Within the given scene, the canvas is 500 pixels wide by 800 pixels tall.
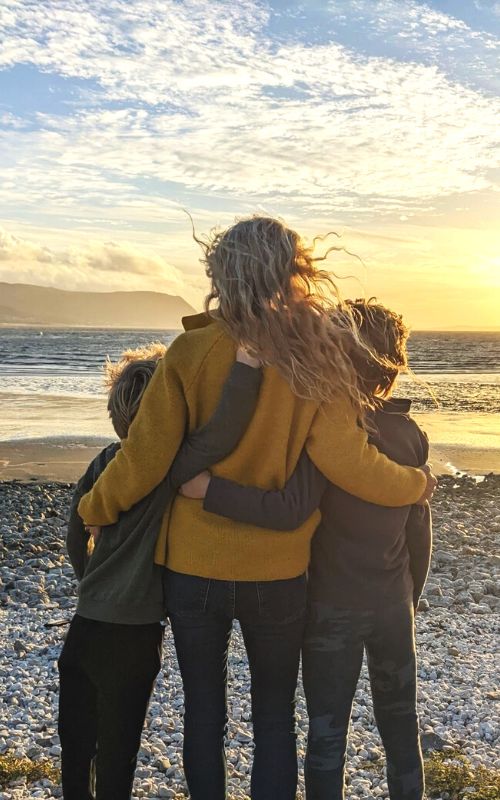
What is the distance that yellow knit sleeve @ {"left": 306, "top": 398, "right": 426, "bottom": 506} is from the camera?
268 cm

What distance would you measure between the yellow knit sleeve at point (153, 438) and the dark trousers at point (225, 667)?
354 millimetres

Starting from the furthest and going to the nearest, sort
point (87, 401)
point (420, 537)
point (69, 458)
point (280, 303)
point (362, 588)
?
point (87, 401) < point (69, 458) < point (420, 537) < point (362, 588) < point (280, 303)

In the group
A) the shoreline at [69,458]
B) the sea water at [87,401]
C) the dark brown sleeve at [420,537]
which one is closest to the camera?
the dark brown sleeve at [420,537]

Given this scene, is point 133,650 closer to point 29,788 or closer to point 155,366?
point 155,366

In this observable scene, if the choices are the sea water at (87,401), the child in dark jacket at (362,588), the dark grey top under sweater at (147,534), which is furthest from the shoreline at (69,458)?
the child in dark jacket at (362,588)

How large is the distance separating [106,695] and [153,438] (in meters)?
0.94

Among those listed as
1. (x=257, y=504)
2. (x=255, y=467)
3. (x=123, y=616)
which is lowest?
(x=123, y=616)

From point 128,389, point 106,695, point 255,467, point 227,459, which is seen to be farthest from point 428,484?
point 106,695

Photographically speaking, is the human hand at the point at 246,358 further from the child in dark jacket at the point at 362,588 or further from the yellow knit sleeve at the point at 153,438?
the child in dark jacket at the point at 362,588

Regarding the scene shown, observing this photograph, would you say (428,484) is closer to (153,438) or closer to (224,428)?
(224,428)

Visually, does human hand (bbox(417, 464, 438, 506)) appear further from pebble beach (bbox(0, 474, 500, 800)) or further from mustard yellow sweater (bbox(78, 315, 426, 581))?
pebble beach (bbox(0, 474, 500, 800))

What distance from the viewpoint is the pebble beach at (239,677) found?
4156 mm

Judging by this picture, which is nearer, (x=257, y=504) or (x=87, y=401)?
(x=257, y=504)

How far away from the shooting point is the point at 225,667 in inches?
110
